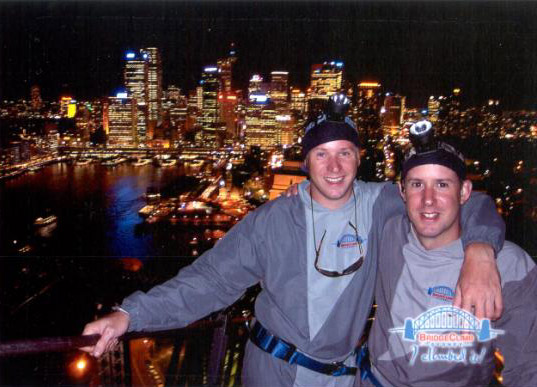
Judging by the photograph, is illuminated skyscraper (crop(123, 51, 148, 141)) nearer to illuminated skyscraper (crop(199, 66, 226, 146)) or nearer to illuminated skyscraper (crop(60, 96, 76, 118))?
illuminated skyscraper (crop(60, 96, 76, 118))

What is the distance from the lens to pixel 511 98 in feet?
50.9

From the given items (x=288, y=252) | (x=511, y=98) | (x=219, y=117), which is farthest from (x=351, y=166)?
(x=219, y=117)

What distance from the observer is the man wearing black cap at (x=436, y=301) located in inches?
43.8

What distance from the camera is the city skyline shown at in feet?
12.2

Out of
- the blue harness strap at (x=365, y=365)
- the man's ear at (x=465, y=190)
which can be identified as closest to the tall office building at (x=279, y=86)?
the man's ear at (x=465, y=190)

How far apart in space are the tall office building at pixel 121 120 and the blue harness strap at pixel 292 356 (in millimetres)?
25382

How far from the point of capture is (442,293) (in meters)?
1.23

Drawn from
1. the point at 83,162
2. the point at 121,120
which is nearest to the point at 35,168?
the point at 83,162

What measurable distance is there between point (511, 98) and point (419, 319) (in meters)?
17.5

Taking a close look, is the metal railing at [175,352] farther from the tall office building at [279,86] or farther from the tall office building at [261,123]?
the tall office building at [261,123]

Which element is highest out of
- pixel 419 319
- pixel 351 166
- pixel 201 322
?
pixel 351 166

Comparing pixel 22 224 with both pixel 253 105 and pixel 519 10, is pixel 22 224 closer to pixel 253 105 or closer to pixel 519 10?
pixel 253 105

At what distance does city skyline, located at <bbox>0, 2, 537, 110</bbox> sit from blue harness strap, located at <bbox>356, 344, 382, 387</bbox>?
262cm

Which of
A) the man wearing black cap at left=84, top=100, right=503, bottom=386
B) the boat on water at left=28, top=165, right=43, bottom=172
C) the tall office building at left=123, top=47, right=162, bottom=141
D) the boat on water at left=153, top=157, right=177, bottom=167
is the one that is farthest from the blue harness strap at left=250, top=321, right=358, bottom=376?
the boat on water at left=153, top=157, right=177, bottom=167
